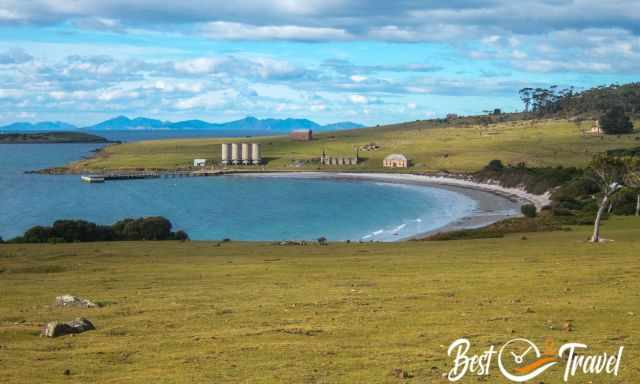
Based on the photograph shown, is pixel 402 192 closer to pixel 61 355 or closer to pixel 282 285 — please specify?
pixel 282 285

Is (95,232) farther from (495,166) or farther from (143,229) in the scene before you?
(495,166)

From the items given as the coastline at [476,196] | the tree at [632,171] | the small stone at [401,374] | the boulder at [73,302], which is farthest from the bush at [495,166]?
the small stone at [401,374]

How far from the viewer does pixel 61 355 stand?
54.4 ft

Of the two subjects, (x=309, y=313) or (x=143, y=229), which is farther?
(x=143, y=229)

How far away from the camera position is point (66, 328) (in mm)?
19031

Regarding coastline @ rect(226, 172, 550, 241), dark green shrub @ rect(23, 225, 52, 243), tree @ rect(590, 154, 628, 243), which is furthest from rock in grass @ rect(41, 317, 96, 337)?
coastline @ rect(226, 172, 550, 241)

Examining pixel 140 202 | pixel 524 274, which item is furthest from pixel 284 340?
pixel 140 202

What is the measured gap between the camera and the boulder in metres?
23.5

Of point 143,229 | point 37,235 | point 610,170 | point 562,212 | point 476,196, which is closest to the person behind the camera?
point 610,170

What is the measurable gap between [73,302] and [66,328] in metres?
4.92

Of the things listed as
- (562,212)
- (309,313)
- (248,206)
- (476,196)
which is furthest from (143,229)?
(476,196)

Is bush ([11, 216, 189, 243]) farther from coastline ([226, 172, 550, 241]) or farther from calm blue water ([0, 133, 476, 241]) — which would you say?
coastline ([226, 172, 550, 241])

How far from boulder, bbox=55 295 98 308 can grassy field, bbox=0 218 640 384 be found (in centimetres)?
51

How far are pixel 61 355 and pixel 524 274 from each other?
18.2 m
